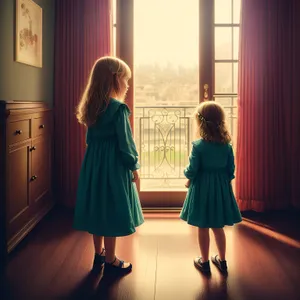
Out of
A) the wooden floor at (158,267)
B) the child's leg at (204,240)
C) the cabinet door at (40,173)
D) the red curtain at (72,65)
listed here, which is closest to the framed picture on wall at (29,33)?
the red curtain at (72,65)

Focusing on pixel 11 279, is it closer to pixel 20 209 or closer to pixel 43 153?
pixel 20 209

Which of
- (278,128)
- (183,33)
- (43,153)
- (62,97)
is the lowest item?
(43,153)

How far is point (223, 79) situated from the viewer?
11.6 ft

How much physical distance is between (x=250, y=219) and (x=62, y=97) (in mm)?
2061

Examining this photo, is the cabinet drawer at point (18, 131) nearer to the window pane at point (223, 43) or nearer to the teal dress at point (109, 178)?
the teal dress at point (109, 178)

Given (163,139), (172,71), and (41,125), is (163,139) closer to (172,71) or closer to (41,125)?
(172,71)

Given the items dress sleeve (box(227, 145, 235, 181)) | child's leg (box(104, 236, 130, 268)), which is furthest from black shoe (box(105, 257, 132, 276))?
dress sleeve (box(227, 145, 235, 181))

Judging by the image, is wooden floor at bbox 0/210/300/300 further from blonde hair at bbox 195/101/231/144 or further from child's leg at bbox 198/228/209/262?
blonde hair at bbox 195/101/231/144

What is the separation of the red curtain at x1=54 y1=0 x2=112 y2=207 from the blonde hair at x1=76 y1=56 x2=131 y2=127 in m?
1.39

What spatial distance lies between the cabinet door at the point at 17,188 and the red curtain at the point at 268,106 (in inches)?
74.6

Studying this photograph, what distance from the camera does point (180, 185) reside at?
13.8ft

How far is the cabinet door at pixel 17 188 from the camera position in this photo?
2.39 metres

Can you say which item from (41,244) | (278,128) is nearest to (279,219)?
(278,128)

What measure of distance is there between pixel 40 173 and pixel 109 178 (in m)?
1.26
